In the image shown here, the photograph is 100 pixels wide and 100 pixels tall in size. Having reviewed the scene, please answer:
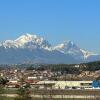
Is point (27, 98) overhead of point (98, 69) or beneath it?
beneath

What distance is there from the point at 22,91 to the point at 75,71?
14291cm

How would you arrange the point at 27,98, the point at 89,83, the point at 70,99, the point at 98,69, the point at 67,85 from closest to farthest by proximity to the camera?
the point at 27,98
the point at 70,99
the point at 67,85
the point at 89,83
the point at 98,69

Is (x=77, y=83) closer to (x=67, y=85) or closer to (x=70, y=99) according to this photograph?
(x=67, y=85)

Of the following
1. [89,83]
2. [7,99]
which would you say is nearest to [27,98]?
[7,99]

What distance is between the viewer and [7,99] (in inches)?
2623

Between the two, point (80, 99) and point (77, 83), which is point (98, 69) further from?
point (80, 99)

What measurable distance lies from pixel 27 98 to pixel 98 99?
8859mm

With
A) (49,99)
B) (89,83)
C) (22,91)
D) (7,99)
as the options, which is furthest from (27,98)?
(89,83)

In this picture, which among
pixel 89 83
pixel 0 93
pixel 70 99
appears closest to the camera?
pixel 0 93

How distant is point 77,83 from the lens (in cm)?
12700

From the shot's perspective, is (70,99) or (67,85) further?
(67,85)

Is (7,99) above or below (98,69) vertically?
below

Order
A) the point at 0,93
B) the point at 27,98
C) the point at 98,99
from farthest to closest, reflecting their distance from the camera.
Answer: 1. the point at 0,93
2. the point at 98,99
3. the point at 27,98

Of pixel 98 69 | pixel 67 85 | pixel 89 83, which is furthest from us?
pixel 98 69
